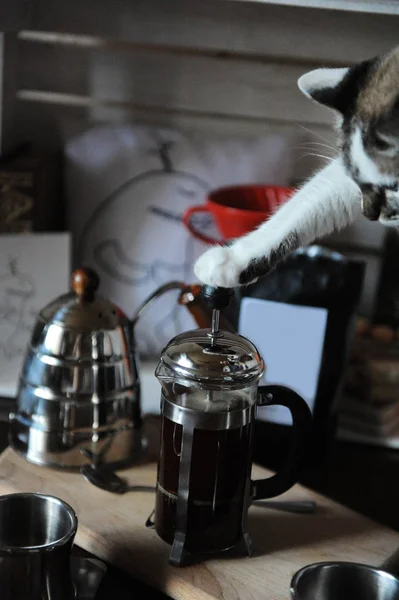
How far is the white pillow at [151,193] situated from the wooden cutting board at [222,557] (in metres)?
0.35

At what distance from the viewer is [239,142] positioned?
114 centimetres

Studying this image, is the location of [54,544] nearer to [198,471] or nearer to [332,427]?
[198,471]

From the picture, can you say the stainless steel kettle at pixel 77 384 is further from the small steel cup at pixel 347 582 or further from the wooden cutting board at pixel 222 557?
the small steel cup at pixel 347 582

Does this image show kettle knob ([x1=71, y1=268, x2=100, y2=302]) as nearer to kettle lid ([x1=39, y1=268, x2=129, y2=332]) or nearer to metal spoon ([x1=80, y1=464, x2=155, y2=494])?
kettle lid ([x1=39, y1=268, x2=129, y2=332])

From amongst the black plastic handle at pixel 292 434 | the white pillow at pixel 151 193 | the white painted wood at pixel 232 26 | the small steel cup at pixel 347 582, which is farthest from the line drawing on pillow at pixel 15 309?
the small steel cup at pixel 347 582

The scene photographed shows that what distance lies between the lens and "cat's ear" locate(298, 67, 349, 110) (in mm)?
632

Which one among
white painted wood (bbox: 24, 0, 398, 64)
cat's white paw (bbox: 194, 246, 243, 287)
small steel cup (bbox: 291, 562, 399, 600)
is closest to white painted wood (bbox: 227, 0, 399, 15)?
white painted wood (bbox: 24, 0, 398, 64)

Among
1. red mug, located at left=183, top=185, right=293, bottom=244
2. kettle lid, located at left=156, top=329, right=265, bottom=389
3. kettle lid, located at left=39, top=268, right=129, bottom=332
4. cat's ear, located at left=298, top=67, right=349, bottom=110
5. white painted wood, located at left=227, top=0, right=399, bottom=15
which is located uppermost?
white painted wood, located at left=227, top=0, right=399, bottom=15

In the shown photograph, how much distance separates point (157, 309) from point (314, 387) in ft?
0.99

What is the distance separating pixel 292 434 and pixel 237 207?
1.45 feet

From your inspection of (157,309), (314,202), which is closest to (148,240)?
(157,309)

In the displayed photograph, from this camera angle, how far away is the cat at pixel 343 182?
594 mm

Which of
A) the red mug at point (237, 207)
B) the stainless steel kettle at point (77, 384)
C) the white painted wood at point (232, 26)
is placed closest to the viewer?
the stainless steel kettle at point (77, 384)

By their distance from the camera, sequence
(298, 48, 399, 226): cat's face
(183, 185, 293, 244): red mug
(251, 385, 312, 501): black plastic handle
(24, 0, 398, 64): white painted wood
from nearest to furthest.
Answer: (298, 48, 399, 226): cat's face → (251, 385, 312, 501): black plastic handle → (183, 185, 293, 244): red mug → (24, 0, 398, 64): white painted wood
